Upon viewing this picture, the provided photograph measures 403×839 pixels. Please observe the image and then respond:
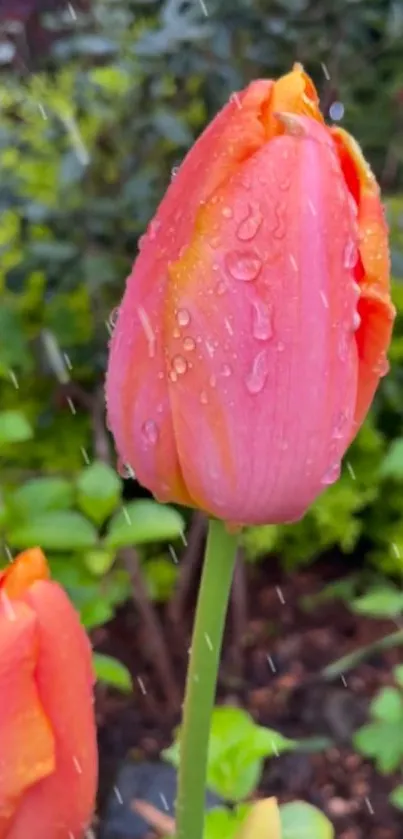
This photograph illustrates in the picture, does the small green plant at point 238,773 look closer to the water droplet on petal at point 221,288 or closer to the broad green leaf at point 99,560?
the broad green leaf at point 99,560

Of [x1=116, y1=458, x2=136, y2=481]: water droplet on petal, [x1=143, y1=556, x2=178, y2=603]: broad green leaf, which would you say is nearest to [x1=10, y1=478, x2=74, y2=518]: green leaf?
[x1=116, y1=458, x2=136, y2=481]: water droplet on petal

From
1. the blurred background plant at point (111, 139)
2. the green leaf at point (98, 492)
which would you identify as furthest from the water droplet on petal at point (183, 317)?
the blurred background plant at point (111, 139)

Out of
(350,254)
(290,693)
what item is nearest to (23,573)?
(350,254)

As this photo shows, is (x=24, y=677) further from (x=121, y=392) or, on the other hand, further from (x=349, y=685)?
(x=349, y=685)

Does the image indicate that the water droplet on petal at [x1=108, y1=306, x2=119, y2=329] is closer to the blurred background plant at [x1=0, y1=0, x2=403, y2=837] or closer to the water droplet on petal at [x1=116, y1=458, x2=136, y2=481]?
the water droplet on petal at [x1=116, y1=458, x2=136, y2=481]

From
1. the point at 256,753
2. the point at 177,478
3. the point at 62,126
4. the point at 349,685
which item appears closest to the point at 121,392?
the point at 177,478

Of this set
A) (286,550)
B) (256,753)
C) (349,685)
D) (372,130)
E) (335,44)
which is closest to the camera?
(256,753)
